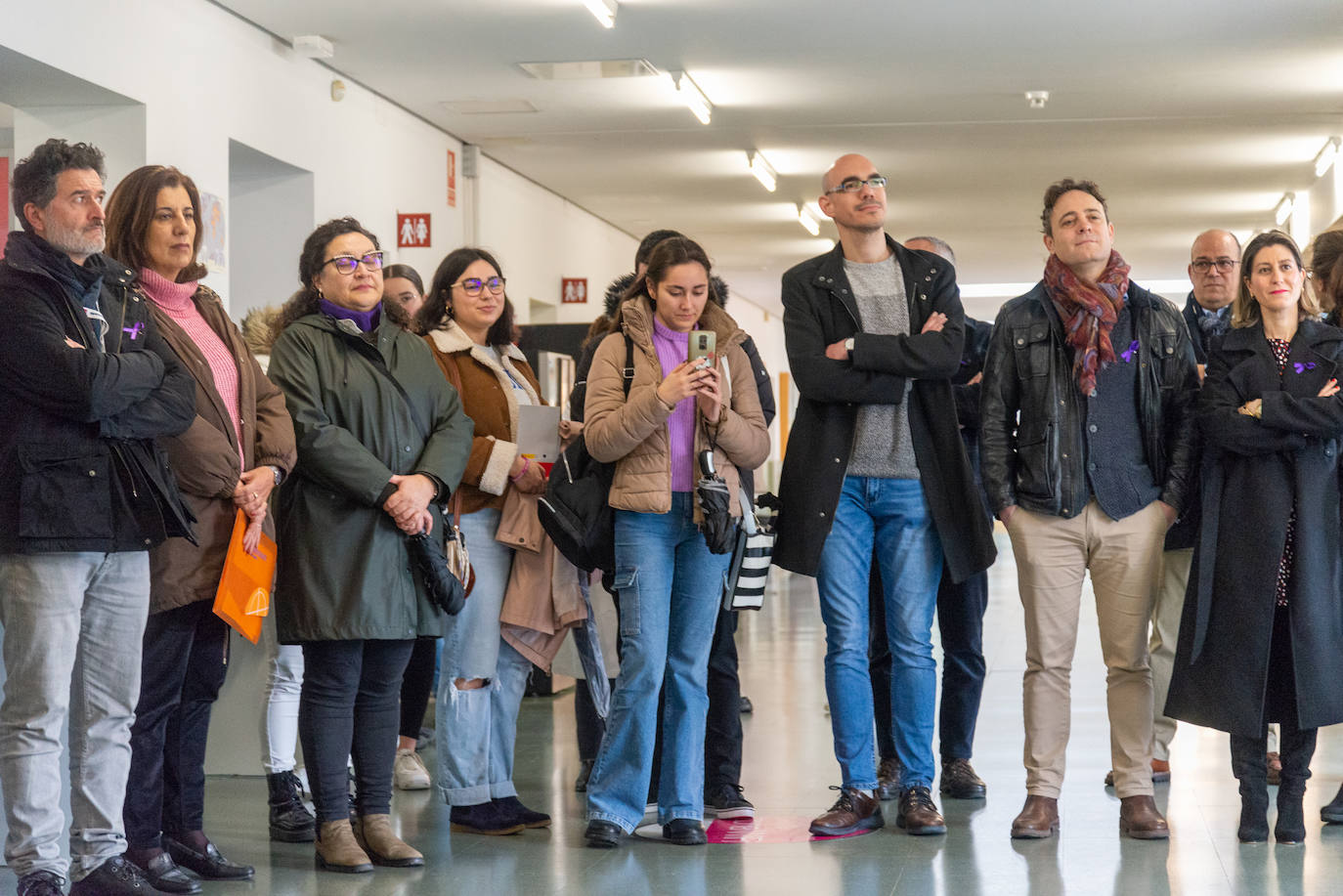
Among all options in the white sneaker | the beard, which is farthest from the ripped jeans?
the beard

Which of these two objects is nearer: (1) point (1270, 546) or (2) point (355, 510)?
(2) point (355, 510)

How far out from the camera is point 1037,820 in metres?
3.90

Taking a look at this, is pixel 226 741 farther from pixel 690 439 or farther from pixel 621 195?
pixel 621 195

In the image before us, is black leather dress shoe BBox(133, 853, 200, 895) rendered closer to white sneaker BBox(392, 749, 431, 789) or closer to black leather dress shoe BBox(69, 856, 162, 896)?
black leather dress shoe BBox(69, 856, 162, 896)

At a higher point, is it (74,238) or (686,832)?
(74,238)

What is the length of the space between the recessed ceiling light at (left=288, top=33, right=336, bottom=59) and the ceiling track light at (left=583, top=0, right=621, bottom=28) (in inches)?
62.0

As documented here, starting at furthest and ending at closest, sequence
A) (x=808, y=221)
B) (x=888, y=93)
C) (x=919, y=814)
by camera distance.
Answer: (x=808, y=221) → (x=888, y=93) → (x=919, y=814)

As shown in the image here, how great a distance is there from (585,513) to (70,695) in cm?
132

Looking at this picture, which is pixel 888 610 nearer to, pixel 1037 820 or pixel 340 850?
pixel 1037 820

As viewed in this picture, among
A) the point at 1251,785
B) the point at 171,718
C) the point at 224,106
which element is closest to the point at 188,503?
the point at 171,718

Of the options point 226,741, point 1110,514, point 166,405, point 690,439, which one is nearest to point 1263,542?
point 1110,514

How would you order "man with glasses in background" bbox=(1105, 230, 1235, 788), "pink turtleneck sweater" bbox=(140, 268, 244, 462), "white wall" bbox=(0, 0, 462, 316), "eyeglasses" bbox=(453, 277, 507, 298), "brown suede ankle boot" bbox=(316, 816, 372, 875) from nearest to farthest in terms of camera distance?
"pink turtleneck sweater" bbox=(140, 268, 244, 462) → "brown suede ankle boot" bbox=(316, 816, 372, 875) → "eyeglasses" bbox=(453, 277, 507, 298) → "man with glasses in background" bbox=(1105, 230, 1235, 788) → "white wall" bbox=(0, 0, 462, 316)

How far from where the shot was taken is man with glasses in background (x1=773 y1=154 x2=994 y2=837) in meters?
3.93

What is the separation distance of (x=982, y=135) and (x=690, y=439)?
7.66 metres
